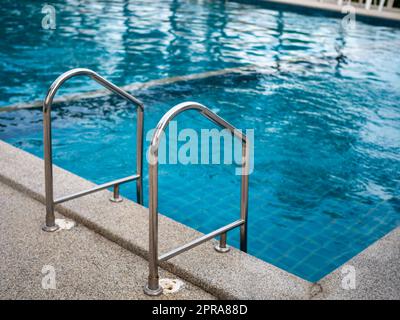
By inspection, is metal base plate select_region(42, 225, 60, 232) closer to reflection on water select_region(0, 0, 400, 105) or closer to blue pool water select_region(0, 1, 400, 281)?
blue pool water select_region(0, 1, 400, 281)

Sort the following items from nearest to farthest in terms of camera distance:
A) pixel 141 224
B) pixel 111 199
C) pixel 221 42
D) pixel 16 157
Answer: pixel 141 224, pixel 111 199, pixel 16 157, pixel 221 42

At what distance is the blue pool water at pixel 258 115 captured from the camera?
4.63 meters

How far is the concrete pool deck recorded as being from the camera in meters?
2.56

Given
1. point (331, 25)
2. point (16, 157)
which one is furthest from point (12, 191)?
point (331, 25)

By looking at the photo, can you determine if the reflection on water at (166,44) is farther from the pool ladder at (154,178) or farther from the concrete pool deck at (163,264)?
the pool ladder at (154,178)

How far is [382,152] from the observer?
6.34 metres

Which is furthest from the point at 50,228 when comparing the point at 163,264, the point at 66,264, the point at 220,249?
the point at 220,249

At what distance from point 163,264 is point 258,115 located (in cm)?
497

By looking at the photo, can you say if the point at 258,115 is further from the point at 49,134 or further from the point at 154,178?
the point at 154,178

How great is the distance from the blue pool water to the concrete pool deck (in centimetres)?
110

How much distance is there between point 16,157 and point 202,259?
2.14m

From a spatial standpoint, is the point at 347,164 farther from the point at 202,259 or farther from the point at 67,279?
the point at 67,279

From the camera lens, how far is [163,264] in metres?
2.85

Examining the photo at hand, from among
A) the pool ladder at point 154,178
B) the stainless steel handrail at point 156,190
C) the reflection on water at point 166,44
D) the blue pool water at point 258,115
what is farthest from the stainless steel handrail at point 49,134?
the reflection on water at point 166,44
